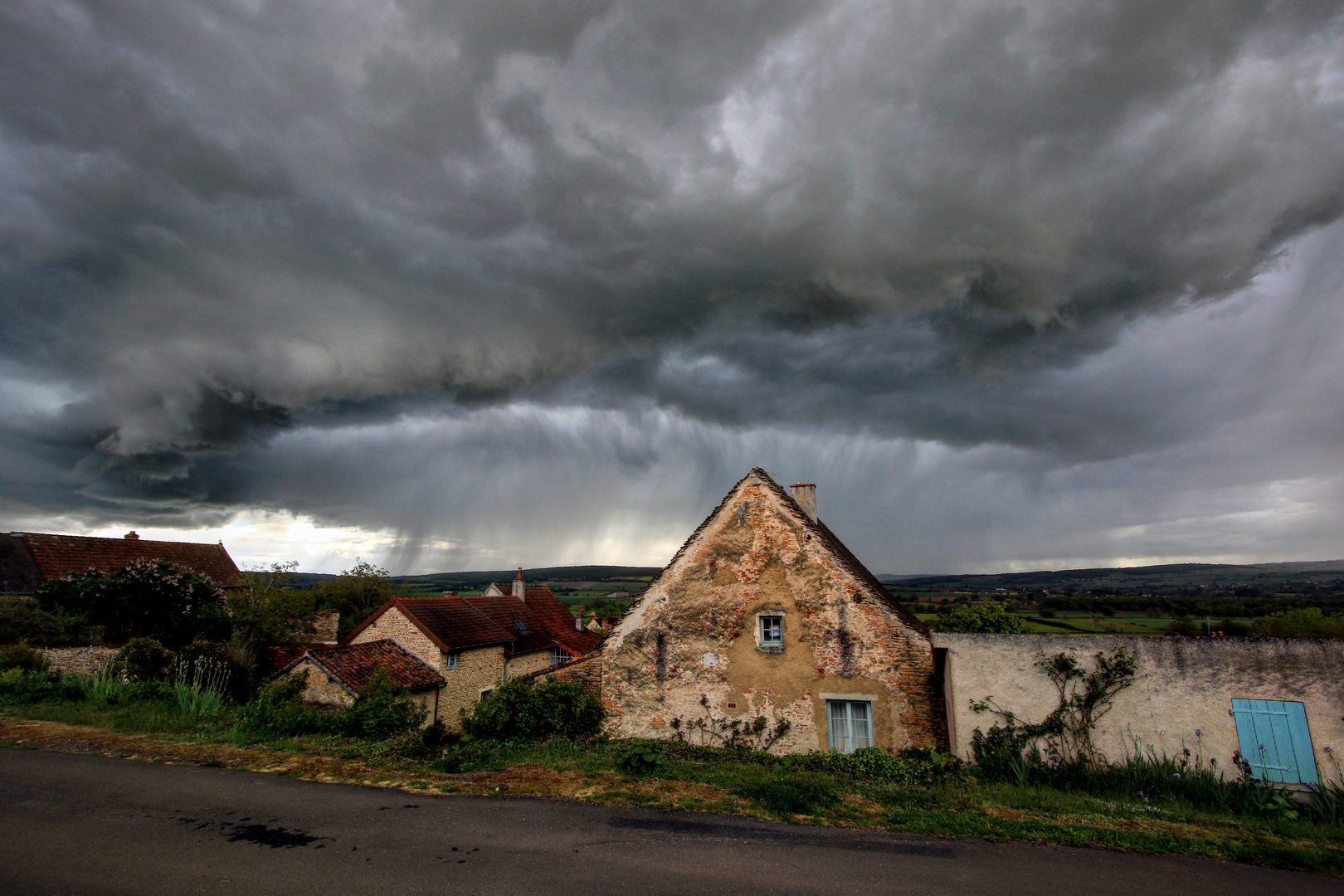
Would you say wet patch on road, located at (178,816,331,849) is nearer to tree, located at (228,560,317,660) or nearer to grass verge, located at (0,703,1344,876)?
grass verge, located at (0,703,1344,876)

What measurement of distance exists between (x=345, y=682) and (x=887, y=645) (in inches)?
746

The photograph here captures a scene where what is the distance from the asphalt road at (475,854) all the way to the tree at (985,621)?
59.5ft

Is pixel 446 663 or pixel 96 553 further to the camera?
pixel 96 553

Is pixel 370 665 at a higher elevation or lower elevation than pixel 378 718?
higher

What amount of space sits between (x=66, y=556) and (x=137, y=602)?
19912mm

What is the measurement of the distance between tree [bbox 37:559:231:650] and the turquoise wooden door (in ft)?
106

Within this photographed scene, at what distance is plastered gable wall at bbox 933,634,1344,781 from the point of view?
1162 centimetres

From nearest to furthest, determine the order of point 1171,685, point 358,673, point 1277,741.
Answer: point 1277,741 < point 1171,685 < point 358,673

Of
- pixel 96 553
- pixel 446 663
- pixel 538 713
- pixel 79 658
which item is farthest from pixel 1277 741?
pixel 96 553

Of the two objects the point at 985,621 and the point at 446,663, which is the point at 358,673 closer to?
the point at 446,663

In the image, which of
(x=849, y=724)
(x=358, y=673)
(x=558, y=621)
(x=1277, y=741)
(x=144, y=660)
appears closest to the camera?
(x=1277, y=741)

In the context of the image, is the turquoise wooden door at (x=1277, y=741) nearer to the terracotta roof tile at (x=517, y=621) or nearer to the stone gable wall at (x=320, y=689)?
the stone gable wall at (x=320, y=689)

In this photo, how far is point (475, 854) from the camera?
7691mm

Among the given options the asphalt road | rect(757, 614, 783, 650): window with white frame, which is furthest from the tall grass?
rect(757, 614, 783, 650): window with white frame
